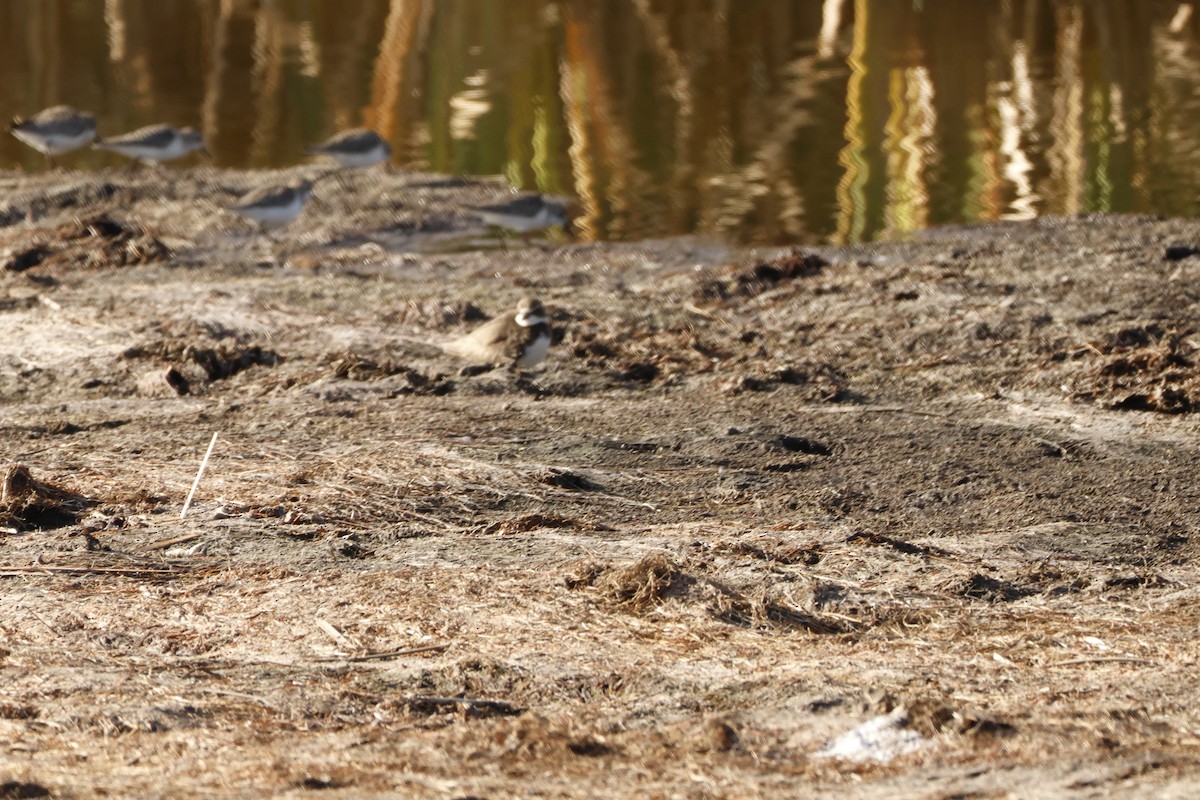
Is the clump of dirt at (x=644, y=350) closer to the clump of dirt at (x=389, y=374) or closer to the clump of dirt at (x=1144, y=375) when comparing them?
the clump of dirt at (x=389, y=374)

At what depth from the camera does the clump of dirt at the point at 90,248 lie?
11.1 m

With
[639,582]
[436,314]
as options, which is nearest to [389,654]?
[639,582]

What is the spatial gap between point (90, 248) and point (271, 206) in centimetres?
124

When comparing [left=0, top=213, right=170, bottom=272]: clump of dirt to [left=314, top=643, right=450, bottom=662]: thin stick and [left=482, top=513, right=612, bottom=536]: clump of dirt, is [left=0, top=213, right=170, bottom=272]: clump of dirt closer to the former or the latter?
[left=482, top=513, right=612, bottom=536]: clump of dirt

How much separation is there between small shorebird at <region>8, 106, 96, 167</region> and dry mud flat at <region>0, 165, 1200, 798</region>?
3673 mm

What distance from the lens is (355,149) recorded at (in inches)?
544

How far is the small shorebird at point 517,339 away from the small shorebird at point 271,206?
3783 millimetres

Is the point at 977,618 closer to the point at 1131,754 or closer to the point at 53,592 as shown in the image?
the point at 1131,754

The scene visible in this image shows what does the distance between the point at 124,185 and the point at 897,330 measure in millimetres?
7199

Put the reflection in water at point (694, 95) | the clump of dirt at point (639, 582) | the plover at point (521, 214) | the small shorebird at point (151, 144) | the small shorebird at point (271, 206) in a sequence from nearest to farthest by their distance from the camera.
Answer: the clump of dirt at point (639, 582) < the small shorebird at point (271, 206) < the plover at point (521, 214) < the reflection in water at point (694, 95) < the small shorebird at point (151, 144)

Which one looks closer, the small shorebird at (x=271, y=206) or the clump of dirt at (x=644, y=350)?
the clump of dirt at (x=644, y=350)

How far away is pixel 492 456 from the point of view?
6898 millimetres

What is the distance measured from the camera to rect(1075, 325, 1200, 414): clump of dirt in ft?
24.9

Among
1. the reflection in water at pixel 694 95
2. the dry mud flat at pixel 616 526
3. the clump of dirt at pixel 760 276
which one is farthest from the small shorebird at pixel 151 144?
the clump of dirt at pixel 760 276
